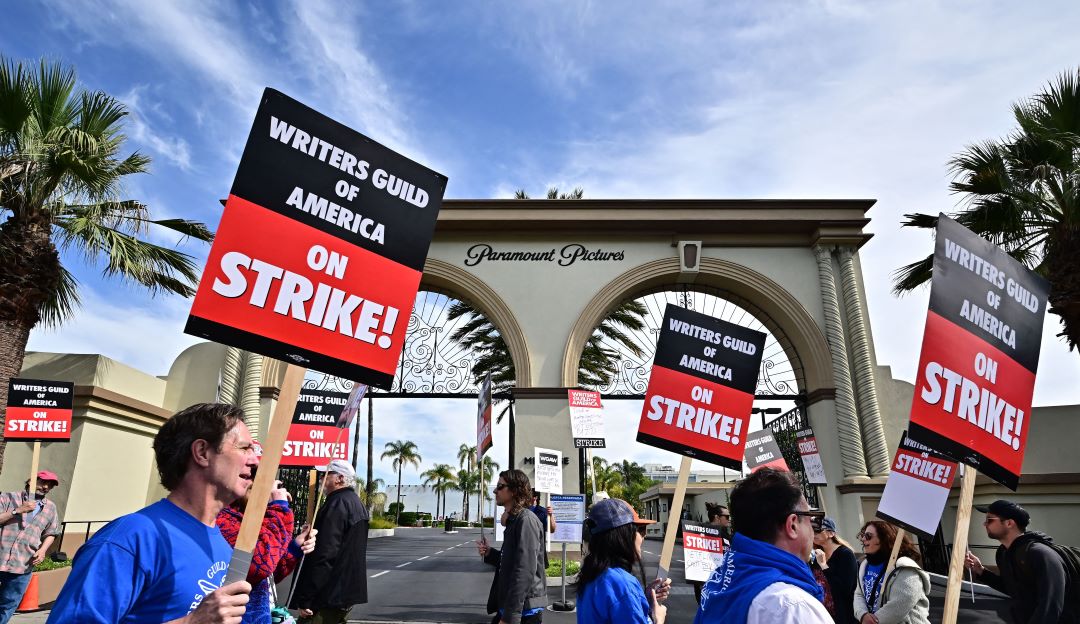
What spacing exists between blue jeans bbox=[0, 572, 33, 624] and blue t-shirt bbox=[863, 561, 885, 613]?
8185mm

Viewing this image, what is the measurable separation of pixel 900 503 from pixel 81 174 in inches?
504

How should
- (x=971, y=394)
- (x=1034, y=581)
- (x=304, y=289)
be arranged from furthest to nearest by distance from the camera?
1. (x=1034, y=581)
2. (x=971, y=394)
3. (x=304, y=289)

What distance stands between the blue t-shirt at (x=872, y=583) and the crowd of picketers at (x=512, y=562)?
14 mm

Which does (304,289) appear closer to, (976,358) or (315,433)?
(976,358)

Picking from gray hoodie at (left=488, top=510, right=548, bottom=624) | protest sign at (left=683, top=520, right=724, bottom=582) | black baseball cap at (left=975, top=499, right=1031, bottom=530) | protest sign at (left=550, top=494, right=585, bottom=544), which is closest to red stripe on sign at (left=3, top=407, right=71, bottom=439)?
protest sign at (left=550, top=494, right=585, bottom=544)

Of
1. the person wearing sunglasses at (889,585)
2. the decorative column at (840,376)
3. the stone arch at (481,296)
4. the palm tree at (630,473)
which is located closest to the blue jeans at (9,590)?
the person wearing sunglasses at (889,585)

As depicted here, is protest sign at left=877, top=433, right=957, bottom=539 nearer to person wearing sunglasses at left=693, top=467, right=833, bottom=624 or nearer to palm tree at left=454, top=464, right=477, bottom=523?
person wearing sunglasses at left=693, top=467, right=833, bottom=624

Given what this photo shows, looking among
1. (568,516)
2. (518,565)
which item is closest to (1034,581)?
(518,565)

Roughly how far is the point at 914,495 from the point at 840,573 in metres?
1.03

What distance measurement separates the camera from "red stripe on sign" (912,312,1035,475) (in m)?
3.57

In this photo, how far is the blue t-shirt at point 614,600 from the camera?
2795 millimetres

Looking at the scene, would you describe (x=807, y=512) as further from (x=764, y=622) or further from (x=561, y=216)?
(x=561, y=216)

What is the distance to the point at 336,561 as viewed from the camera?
485 cm

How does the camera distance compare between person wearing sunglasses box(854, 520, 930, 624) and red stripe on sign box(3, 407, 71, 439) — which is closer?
person wearing sunglasses box(854, 520, 930, 624)
